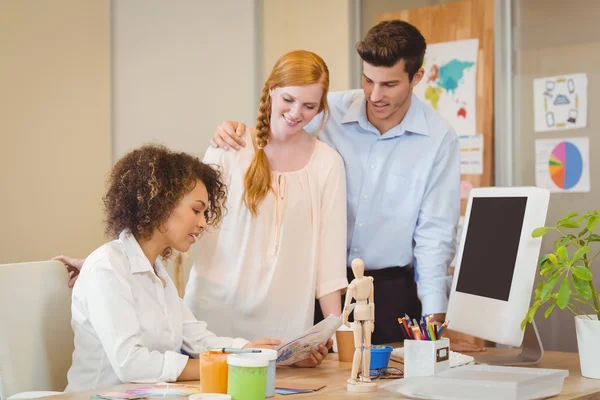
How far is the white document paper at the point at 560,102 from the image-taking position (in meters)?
3.66

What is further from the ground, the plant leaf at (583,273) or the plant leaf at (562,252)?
the plant leaf at (562,252)

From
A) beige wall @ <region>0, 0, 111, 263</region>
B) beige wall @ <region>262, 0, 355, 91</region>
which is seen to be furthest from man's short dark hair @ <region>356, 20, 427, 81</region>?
beige wall @ <region>0, 0, 111, 263</region>

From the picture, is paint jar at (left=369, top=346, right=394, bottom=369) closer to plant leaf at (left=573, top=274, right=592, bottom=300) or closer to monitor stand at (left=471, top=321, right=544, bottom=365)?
monitor stand at (left=471, top=321, right=544, bottom=365)

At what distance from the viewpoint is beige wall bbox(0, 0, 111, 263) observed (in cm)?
438

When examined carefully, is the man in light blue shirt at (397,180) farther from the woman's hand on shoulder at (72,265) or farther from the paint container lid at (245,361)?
the paint container lid at (245,361)

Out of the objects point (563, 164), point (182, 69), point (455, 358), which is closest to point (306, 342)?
point (455, 358)

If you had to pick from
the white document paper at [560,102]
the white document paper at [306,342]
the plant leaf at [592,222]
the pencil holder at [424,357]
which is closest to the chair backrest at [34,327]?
the white document paper at [306,342]

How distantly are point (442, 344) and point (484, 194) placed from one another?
24.1 inches

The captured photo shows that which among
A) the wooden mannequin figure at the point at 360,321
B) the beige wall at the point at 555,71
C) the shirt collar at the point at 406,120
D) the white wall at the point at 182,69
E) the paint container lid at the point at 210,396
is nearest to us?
the paint container lid at the point at 210,396

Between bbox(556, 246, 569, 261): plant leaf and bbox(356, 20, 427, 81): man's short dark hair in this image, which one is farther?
bbox(356, 20, 427, 81): man's short dark hair

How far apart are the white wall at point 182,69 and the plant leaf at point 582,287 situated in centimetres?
288

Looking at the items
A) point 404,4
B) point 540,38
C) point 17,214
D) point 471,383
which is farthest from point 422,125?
point 17,214

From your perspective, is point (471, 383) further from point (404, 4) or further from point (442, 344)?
point (404, 4)

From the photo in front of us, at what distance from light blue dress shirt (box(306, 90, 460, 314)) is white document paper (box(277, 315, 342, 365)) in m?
0.66
